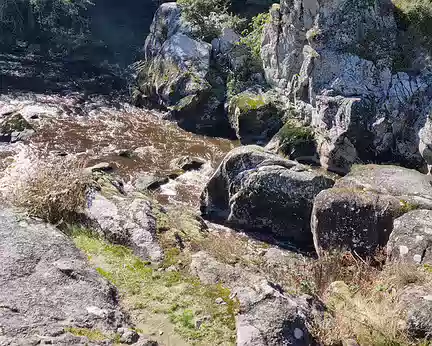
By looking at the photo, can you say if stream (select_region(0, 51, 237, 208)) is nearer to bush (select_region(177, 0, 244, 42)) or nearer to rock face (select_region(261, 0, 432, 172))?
rock face (select_region(261, 0, 432, 172))

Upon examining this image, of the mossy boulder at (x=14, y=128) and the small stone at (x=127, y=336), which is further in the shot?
the mossy boulder at (x=14, y=128)

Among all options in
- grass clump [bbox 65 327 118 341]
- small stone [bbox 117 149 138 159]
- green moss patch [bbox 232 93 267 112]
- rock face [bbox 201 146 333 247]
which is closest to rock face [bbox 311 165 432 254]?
rock face [bbox 201 146 333 247]

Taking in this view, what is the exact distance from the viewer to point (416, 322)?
5539 mm

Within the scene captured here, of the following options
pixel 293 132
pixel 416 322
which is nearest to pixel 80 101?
pixel 293 132

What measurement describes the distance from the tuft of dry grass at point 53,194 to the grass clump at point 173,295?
961mm

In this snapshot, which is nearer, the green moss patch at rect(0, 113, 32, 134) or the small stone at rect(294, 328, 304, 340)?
the small stone at rect(294, 328, 304, 340)

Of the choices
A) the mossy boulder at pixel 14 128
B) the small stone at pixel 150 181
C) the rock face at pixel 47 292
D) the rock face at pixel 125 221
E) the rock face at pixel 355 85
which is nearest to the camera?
the rock face at pixel 47 292

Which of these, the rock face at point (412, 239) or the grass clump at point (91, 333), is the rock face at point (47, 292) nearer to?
the grass clump at point (91, 333)

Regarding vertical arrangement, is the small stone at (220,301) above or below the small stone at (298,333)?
below

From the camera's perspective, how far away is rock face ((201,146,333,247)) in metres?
11.9

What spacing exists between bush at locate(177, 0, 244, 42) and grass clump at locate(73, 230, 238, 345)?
56.4 ft

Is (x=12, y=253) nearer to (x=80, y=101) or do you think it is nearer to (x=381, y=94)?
(x=381, y=94)

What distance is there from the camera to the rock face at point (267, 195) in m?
11.9

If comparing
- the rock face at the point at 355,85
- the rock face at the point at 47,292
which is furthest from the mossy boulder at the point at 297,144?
the rock face at the point at 47,292
